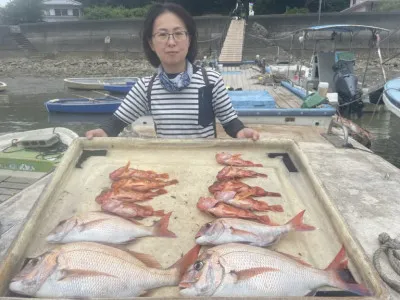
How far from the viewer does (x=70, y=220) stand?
1.96 m

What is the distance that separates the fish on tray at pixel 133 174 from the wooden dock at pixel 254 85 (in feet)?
28.4

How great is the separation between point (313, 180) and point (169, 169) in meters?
1.14

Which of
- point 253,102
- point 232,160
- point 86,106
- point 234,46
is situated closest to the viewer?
point 232,160

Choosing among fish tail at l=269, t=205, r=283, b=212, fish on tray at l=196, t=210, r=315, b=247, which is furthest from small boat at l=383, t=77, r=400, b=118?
fish on tray at l=196, t=210, r=315, b=247

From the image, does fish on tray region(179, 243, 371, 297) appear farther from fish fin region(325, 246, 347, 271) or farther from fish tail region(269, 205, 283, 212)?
fish tail region(269, 205, 283, 212)

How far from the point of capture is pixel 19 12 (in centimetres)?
5016

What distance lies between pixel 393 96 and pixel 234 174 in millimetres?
10505

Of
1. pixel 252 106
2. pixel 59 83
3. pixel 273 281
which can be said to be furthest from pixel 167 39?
pixel 59 83

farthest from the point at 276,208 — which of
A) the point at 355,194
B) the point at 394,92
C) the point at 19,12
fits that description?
the point at 19,12

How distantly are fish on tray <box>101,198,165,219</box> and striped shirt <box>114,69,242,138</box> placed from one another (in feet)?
4.43

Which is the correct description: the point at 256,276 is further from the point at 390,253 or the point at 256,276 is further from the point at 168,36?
the point at 168,36

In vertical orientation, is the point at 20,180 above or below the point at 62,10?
below

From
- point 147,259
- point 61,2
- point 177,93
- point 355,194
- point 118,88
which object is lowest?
point 118,88

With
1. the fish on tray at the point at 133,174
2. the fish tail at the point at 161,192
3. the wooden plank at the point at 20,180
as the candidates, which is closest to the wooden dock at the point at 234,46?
the wooden plank at the point at 20,180
